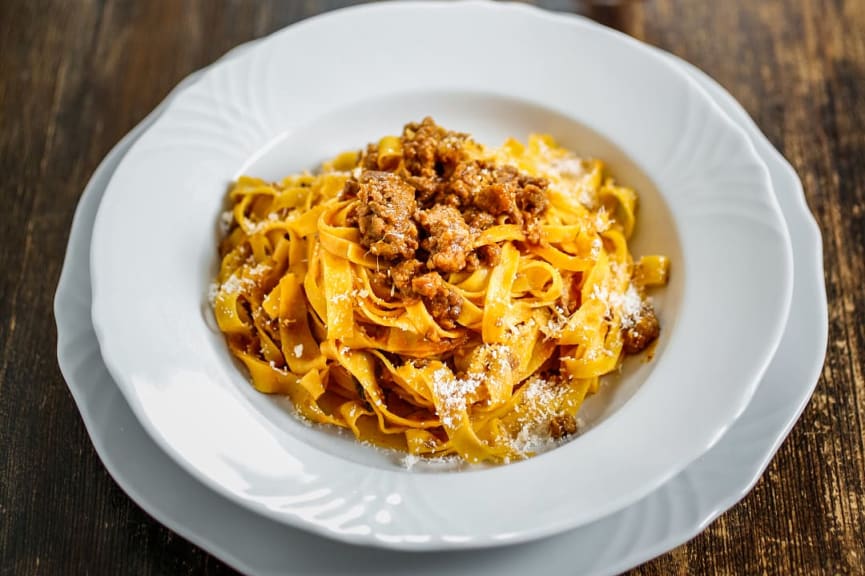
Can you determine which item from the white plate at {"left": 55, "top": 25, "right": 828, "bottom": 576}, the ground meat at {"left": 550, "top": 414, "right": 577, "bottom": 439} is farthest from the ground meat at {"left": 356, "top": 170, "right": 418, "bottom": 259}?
the white plate at {"left": 55, "top": 25, "right": 828, "bottom": 576}

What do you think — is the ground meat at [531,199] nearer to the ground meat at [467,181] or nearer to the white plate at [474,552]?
the ground meat at [467,181]

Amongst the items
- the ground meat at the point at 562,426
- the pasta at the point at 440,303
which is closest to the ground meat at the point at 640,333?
the pasta at the point at 440,303

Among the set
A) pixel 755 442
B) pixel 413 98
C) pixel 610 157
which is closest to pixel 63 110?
pixel 413 98

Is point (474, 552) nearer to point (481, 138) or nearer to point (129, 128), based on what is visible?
point (481, 138)

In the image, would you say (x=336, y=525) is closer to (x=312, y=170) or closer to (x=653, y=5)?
(x=312, y=170)

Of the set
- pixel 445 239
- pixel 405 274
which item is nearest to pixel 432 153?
pixel 445 239
